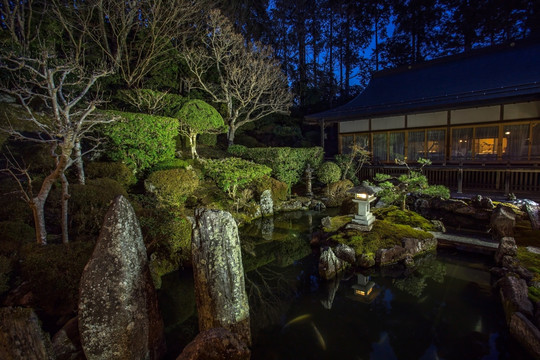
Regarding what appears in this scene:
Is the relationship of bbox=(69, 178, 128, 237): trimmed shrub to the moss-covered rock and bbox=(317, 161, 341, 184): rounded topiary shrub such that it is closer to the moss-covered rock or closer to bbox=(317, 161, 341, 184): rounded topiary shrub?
the moss-covered rock

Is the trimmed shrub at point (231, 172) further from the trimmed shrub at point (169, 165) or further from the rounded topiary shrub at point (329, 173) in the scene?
the rounded topiary shrub at point (329, 173)

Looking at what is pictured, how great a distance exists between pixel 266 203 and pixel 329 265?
594 cm

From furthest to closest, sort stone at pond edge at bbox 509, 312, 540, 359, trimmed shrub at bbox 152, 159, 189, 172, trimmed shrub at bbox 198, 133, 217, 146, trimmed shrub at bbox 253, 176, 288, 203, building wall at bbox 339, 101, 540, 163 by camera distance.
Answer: trimmed shrub at bbox 198, 133, 217, 146 < building wall at bbox 339, 101, 540, 163 < trimmed shrub at bbox 253, 176, 288, 203 < trimmed shrub at bbox 152, 159, 189, 172 < stone at pond edge at bbox 509, 312, 540, 359

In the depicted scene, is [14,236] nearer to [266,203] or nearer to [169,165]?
[169,165]

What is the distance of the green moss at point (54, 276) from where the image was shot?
4.30m

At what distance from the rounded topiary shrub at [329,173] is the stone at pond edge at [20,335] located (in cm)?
1306

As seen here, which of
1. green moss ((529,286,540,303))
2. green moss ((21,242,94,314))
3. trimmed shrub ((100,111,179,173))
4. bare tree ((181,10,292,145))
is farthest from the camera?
bare tree ((181,10,292,145))

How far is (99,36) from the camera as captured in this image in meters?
13.5

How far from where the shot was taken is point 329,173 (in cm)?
1443

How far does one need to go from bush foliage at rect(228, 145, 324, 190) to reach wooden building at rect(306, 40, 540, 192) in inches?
136

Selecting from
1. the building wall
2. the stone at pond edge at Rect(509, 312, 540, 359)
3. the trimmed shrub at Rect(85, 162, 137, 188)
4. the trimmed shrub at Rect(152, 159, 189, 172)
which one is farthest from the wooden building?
the trimmed shrub at Rect(85, 162, 137, 188)

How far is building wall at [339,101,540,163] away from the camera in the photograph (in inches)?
491

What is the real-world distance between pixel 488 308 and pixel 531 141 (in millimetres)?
11588

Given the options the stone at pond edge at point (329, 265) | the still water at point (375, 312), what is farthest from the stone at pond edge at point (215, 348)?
the stone at pond edge at point (329, 265)
